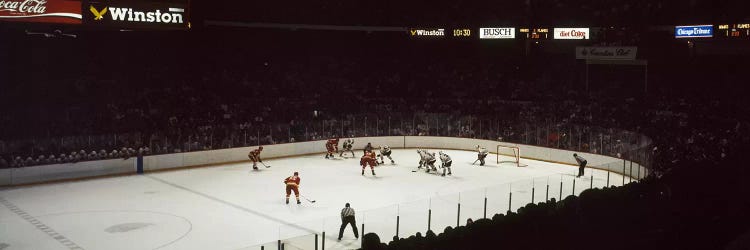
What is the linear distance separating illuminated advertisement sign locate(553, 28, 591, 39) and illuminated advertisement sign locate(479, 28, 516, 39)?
7.91 ft

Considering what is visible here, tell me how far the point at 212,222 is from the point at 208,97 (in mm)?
17172

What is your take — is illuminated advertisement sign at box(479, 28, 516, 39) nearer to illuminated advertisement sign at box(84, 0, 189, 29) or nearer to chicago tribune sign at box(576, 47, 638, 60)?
chicago tribune sign at box(576, 47, 638, 60)

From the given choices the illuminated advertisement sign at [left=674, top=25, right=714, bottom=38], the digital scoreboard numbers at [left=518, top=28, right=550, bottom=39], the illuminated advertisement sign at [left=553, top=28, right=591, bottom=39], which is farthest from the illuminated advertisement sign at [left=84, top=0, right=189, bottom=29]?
the illuminated advertisement sign at [left=674, top=25, right=714, bottom=38]

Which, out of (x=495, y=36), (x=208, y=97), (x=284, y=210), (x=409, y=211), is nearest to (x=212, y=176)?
(x=284, y=210)

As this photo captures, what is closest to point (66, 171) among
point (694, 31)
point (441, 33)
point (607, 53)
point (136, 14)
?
point (136, 14)

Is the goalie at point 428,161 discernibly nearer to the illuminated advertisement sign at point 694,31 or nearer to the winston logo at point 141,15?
the winston logo at point 141,15

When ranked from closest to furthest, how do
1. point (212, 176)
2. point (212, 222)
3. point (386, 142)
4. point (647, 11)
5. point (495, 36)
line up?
1. point (212, 222)
2. point (212, 176)
3. point (386, 142)
4. point (647, 11)
5. point (495, 36)

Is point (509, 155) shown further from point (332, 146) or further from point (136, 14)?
point (136, 14)

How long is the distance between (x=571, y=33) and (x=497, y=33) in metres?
4.22

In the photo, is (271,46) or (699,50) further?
(271,46)

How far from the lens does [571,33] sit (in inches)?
1404

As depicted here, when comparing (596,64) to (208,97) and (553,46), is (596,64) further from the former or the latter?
(208,97)

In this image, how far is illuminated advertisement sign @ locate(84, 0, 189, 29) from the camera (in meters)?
20.4

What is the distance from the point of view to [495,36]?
1505 inches
